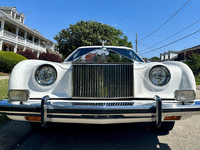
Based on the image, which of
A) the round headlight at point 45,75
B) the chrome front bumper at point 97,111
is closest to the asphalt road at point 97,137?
the chrome front bumper at point 97,111

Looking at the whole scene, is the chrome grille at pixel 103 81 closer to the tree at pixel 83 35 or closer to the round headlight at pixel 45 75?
the round headlight at pixel 45 75

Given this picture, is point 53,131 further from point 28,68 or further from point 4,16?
point 4,16

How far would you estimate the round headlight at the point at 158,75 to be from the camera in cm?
206

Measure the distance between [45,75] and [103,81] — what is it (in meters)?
0.82

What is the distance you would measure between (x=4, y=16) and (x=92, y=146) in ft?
68.3

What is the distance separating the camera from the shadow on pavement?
2.08m

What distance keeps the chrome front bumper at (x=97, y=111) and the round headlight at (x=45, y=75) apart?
1.18 ft

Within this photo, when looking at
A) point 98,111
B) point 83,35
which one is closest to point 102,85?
point 98,111

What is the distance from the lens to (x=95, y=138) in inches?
92.1

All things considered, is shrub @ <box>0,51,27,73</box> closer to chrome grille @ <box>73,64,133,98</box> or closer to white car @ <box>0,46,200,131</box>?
white car @ <box>0,46,200,131</box>

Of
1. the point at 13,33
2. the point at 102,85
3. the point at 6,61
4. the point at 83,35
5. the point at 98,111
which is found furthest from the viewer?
the point at 13,33

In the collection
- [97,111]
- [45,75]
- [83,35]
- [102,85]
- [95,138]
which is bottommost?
[95,138]

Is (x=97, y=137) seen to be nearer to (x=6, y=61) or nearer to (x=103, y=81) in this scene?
(x=103, y=81)

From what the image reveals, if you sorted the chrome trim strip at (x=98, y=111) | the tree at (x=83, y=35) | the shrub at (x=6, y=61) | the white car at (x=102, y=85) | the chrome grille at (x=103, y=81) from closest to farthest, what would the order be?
the chrome trim strip at (x=98, y=111), the white car at (x=102, y=85), the chrome grille at (x=103, y=81), the shrub at (x=6, y=61), the tree at (x=83, y=35)
